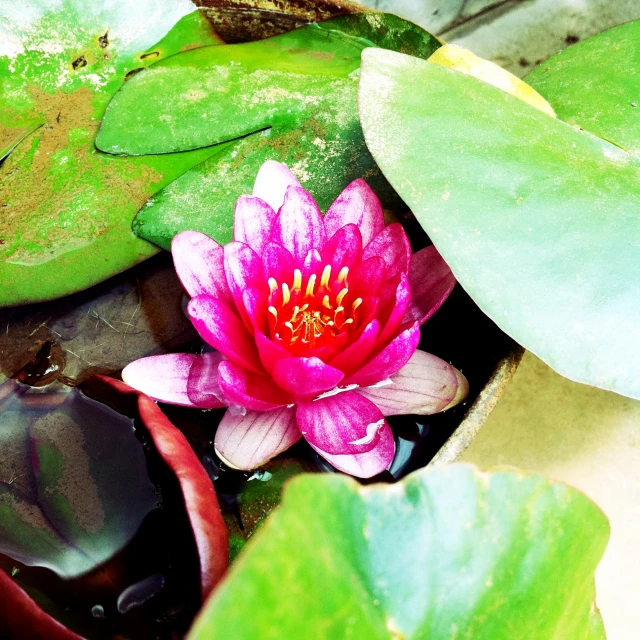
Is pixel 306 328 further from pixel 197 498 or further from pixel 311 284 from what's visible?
pixel 197 498

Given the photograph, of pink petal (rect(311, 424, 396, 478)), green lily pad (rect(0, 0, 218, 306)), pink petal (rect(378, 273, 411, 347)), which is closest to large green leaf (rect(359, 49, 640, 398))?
pink petal (rect(378, 273, 411, 347))

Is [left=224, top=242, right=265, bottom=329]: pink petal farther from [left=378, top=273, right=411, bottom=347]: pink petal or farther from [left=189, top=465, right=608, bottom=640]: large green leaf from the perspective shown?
[left=189, top=465, right=608, bottom=640]: large green leaf

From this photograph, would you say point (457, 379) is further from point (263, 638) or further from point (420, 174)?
point (263, 638)

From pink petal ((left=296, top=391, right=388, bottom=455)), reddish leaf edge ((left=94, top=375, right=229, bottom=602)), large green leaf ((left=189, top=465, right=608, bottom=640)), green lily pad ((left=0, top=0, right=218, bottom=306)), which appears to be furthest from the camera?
green lily pad ((left=0, top=0, right=218, bottom=306))

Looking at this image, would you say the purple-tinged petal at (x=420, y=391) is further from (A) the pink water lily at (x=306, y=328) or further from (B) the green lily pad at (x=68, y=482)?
(B) the green lily pad at (x=68, y=482)

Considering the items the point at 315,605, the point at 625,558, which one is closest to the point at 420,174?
the point at 315,605

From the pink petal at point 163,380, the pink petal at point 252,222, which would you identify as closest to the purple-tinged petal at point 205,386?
the pink petal at point 163,380
